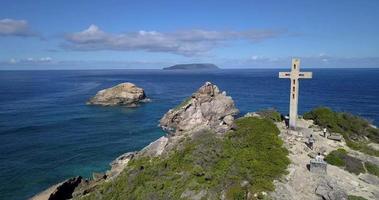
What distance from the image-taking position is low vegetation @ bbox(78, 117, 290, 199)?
19.2 m

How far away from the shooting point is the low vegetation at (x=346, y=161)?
2233cm

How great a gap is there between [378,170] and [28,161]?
1507 inches

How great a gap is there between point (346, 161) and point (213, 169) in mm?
9633

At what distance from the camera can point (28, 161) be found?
41.5 meters

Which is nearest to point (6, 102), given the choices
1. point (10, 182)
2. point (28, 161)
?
point (28, 161)

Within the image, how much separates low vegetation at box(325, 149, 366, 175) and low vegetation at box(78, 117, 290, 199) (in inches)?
131

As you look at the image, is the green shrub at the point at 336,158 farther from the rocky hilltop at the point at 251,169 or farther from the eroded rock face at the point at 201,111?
the eroded rock face at the point at 201,111

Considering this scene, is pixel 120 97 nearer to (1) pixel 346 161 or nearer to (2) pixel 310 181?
(1) pixel 346 161

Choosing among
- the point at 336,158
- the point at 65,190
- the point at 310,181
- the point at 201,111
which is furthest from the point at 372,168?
the point at 201,111

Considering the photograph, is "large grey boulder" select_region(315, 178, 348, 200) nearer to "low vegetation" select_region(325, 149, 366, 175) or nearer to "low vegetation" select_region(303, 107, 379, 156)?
"low vegetation" select_region(325, 149, 366, 175)

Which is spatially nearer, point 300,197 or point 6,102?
point 300,197

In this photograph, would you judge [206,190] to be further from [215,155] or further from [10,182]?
[10,182]

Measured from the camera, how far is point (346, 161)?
75.9 ft

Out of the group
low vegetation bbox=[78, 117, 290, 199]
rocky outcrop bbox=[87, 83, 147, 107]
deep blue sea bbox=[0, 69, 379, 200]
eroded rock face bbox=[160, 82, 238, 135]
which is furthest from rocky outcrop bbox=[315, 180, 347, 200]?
rocky outcrop bbox=[87, 83, 147, 107]
